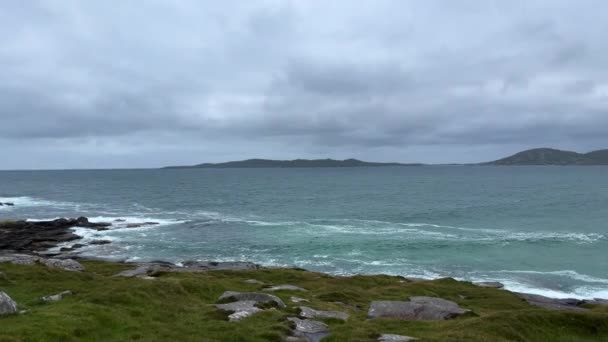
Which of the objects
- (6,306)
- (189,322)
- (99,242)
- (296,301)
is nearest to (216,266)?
(296,301)

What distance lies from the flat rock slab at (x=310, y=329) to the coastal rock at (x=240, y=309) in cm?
209

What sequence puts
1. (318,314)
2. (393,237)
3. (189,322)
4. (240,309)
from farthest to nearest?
1. (393,237)
2. (318,314)
3. (240,309)
4. (189,322)

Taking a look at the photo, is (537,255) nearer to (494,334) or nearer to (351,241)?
(351,241)

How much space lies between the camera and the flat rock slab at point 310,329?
18230mm

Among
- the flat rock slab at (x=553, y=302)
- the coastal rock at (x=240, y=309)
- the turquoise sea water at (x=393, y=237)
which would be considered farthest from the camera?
the turquoise sea water at (x=393, y=237)

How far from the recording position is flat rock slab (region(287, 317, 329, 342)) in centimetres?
1823

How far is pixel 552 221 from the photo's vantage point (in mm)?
92375

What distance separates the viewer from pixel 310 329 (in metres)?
19.2

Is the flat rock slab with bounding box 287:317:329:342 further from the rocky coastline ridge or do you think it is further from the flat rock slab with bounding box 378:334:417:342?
the flat rock slab with bounding box 378:334:417:342

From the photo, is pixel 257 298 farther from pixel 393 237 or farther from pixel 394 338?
pixel 393 237

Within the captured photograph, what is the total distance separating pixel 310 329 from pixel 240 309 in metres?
4.34

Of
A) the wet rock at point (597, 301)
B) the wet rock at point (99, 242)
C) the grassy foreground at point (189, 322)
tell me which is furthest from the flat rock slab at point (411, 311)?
the wet rock at point (99, 242)

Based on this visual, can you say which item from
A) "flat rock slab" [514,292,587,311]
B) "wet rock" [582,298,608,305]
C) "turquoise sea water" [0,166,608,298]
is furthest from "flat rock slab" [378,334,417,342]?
"turquoise sea water" [0,166,608,298]

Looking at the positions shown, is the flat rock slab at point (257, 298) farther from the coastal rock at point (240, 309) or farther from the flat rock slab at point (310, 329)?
the flat rock slab at point (310, 329)
